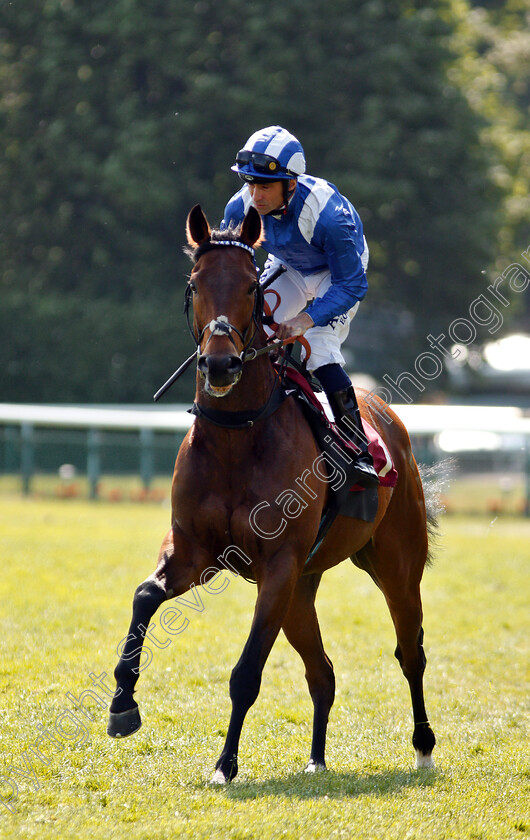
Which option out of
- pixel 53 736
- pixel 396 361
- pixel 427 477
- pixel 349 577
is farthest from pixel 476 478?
pixel 53 736

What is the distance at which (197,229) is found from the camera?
4.84 meters

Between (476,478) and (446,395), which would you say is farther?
(446,395)

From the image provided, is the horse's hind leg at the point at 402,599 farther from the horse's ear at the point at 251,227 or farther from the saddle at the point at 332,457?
the horse's ear at the point at 251,227

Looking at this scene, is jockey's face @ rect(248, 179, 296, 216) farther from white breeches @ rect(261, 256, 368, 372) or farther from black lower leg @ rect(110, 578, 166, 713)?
black lower leg @ rect(110, 578, 166, 713)

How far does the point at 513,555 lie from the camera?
14711 mm

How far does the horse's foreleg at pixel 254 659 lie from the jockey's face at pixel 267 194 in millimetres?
1694

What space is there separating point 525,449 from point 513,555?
7.44 m

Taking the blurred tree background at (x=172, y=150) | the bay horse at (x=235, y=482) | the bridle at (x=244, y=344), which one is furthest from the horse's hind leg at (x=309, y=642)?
the blurred tree background at (x=172, y=150)

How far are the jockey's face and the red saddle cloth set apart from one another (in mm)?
814

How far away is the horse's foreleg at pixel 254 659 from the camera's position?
4.55 metres

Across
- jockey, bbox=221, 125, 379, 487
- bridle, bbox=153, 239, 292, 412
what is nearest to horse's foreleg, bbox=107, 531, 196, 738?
bridle, bbox=153, 239, 292, 412

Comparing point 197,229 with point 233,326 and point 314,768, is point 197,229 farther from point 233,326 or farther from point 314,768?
point 314,768

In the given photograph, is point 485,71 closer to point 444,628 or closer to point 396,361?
point 396,361

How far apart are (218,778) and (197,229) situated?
2.35 m
